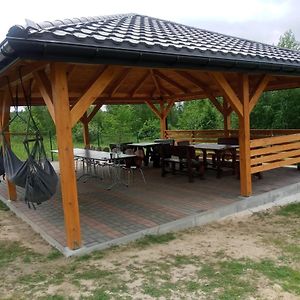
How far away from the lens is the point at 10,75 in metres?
5.46

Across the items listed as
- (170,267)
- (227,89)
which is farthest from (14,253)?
(227,89)

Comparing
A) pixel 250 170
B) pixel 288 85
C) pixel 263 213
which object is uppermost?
pixel 288 85

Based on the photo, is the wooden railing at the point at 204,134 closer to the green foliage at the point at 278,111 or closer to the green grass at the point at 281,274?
the green foliage at the point at 278,111

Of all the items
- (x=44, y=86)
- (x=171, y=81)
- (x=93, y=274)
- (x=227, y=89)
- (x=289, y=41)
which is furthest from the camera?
(x=289, y=41)

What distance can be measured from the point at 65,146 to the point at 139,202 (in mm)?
2538

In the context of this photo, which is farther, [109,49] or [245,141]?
[245,141]

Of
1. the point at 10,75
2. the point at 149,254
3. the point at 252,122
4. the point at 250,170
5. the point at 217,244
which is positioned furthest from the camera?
the point at 252,122

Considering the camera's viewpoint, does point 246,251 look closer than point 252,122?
Yes

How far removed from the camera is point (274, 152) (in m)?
7.12

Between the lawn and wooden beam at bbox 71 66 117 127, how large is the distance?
Answer: 68.2 inches

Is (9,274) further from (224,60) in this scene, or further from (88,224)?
(224,60)

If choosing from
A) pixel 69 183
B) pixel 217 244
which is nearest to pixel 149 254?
pixel 217 244

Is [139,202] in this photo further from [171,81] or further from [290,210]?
[171,81]

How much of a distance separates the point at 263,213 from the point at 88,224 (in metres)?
3.01
